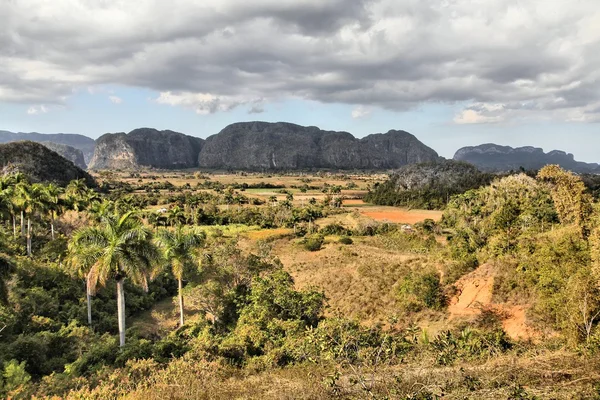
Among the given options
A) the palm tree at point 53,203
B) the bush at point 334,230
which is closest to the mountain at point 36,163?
the palm tree at point 53,203

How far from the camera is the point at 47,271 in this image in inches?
1000

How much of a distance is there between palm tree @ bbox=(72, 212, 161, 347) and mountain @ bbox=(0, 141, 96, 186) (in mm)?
85347

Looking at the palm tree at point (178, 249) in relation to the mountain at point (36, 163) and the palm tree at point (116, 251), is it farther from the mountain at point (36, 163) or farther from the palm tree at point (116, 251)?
the mountain at point (36, 163)

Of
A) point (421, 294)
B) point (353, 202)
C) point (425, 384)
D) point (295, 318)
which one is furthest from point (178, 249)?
point (353, 202)

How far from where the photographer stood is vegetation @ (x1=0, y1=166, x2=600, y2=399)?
7.74m

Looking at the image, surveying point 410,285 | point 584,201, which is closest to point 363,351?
point 410,285

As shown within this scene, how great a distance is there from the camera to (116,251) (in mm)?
15883

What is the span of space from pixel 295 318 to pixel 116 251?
800cm

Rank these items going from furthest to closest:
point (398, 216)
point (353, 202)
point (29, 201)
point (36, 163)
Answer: point (353, 202) → point (36, 163) → point (398, 216) → point (29, 201)

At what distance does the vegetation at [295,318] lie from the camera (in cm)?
774

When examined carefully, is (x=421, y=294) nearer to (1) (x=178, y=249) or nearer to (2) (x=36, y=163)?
(1) (x=178, y=249)

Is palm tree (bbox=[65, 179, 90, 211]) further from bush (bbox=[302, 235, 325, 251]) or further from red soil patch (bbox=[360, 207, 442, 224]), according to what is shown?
red soil patch (bbox=[360, 207, 442, 224])

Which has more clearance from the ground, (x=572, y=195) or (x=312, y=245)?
(x=572, y=195)

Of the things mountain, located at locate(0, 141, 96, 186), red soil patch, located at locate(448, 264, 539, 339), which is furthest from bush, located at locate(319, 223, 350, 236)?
mountain, located at locate(0, 141, 96, 186)
